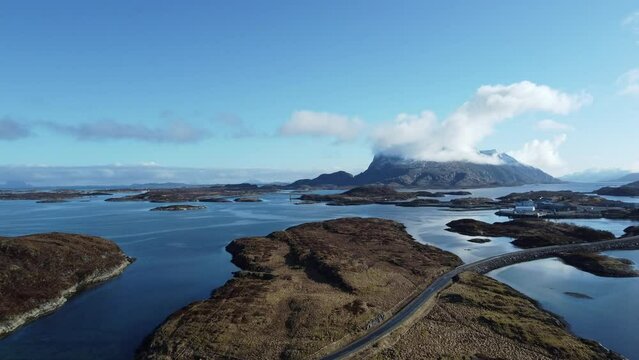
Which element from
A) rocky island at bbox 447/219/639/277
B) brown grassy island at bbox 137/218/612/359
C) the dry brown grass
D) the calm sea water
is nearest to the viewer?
brown grassy island at bbox 137/218/612/359

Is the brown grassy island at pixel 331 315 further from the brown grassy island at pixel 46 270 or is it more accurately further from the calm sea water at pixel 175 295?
the brown grassy island at pixel 46 270

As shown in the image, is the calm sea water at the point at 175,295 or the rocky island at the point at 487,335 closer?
the rocky island at the point at 487,335

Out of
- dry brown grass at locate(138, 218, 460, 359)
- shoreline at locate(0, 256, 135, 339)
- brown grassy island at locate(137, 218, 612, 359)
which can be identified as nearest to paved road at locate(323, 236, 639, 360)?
brown grassy island at locate(137, 218, 612, 359)

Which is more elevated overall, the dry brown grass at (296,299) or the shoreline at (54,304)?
the dry brown grass at (296,299)

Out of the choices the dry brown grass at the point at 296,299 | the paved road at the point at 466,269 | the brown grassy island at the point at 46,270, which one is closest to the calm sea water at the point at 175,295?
the brown grassy island at the point at 46,270

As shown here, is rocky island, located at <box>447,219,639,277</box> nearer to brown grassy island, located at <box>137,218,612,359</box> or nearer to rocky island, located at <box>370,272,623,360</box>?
brown grassy island, located at <box>137,218,612,359</box>

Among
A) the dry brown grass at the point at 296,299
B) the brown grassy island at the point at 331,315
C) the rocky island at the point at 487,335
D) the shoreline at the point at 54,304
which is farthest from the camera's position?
the shoreline at the point at 54,304
